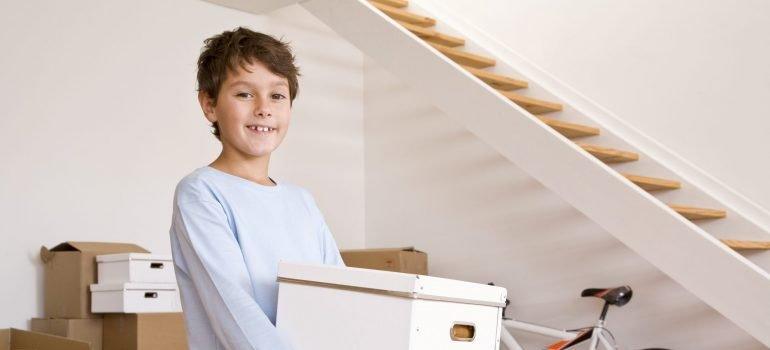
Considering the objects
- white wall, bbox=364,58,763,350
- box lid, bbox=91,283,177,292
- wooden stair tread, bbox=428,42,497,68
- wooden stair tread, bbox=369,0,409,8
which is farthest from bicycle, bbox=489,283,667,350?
wooden stair tread, bbox=369,0,409,8

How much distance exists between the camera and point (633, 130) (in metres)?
4.24

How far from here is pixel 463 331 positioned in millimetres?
1179

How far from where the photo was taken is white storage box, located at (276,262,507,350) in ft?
3.48

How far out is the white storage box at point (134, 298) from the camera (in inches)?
144

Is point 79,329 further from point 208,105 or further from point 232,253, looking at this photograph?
point 232,253

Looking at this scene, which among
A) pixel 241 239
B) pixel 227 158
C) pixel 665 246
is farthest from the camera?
pixel 665 246

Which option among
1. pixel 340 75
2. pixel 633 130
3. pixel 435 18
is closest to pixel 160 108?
pixel 340 75

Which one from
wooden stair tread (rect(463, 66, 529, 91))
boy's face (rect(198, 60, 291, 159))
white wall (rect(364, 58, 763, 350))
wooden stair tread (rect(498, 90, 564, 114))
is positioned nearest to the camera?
boy's face (rect(198, 60, 291, 159))

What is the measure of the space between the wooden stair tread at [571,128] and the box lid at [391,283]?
294cm

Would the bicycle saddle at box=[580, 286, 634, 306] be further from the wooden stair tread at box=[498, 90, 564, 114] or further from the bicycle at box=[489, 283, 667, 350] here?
the wooden stair tread at box=[498, 90, 564, 114]

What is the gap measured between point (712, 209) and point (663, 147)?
1.27 feet

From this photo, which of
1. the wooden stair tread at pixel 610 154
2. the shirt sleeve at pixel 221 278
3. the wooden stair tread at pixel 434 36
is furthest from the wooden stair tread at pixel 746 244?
the shirt sleeve at pixel 221 278

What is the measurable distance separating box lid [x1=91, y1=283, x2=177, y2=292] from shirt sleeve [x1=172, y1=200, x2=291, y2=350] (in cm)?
255

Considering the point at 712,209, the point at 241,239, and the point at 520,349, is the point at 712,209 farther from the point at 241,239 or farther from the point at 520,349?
the point at 241,239
